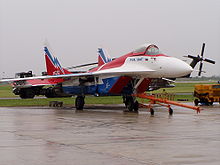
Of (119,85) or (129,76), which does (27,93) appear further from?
(129,76)

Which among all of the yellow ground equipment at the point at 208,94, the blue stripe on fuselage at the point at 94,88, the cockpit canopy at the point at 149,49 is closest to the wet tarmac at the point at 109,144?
the cockpit canopy at the point at 149,49

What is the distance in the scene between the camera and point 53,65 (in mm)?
30328

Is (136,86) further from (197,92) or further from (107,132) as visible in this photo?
(107,132)

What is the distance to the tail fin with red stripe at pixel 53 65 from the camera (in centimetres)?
3001

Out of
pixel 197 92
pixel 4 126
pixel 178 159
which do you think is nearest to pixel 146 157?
pixel 178 159

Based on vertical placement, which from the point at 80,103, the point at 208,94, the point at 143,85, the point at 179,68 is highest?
the point at 179,68

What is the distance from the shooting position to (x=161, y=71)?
21766 mm

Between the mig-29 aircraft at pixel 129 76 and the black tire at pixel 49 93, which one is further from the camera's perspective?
the black tire at pixel 49 93

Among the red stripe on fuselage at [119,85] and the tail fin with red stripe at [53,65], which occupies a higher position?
the tail fin with red stripe at [53,65]

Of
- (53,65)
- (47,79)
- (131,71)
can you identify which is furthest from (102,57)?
(131,71)

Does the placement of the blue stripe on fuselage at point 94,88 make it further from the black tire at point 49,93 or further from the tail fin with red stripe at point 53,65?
the black tire at point 49,93

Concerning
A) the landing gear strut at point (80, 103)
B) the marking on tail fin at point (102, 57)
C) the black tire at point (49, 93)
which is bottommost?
the black tire at point (49, 93)

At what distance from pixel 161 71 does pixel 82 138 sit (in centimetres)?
1045

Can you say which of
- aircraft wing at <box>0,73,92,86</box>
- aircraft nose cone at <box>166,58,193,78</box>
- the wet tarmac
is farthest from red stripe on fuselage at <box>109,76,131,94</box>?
the wet tarmac
